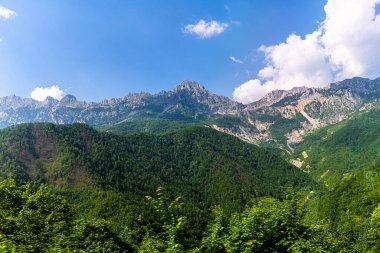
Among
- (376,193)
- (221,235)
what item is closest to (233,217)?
(221,235)

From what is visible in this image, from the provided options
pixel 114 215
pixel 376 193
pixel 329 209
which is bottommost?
pixel 114 215

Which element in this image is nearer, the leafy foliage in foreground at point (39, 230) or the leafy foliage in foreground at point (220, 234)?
the leafy foliage in foreground at point (220, 234)

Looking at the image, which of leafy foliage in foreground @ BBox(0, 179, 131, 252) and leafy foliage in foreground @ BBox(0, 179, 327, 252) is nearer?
leafy foliage in foreground @ BBox(0, 179, 327, 252)

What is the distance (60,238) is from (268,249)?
14459mm

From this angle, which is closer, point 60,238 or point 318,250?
point 318,250

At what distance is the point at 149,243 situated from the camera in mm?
19375

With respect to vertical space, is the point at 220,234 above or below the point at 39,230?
above

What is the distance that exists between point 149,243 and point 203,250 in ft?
11.8

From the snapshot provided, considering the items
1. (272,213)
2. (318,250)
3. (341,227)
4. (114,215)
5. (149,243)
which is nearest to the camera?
(318,250)

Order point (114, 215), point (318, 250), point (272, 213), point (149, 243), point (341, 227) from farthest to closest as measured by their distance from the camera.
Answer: point (114, 215), point (341, 227), point (272, 213), point (149, 243), point (318, 250)

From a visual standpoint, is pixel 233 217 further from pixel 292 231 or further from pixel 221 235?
pixel 292 231

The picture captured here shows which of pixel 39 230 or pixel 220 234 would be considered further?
pixel 39 230

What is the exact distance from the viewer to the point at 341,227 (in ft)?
522

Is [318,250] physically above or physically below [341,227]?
above
